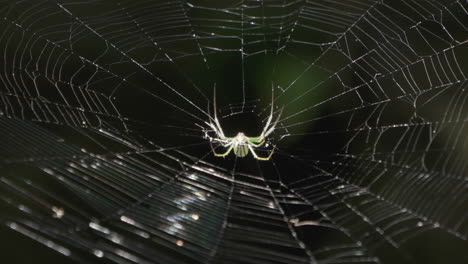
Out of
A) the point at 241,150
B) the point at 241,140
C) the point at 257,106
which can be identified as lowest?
the point at 241,150

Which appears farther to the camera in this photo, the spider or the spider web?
the spider

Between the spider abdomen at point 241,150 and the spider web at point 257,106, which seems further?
the spider abdomen at point 241,150

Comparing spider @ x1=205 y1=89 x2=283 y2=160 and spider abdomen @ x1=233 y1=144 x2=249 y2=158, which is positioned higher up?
spider @ x1=205 y1=89 x2=283 y2=160

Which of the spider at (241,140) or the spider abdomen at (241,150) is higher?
the spider at (241,140)

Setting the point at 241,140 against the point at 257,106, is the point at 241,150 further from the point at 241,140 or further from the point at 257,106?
the point at 257,106

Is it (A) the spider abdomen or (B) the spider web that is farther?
(A) the spider abdomen

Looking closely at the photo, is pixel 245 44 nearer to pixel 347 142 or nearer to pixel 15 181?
pixel 347 142

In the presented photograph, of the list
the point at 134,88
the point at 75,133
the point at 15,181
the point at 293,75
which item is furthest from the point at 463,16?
the point at 15,181

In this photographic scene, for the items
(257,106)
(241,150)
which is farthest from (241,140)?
(257,106)
